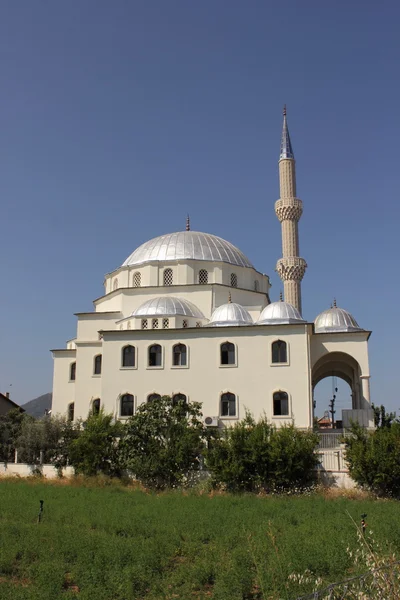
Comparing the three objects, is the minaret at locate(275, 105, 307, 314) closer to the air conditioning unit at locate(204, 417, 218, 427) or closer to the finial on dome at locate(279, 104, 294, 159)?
the finial on dome at locate(279, 104, 294, 159)

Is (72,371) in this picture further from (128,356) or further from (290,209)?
(290,209)

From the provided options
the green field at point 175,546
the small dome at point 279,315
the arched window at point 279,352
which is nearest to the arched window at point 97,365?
the small dome at point 279,315

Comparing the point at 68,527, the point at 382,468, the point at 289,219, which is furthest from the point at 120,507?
the point at 289,219

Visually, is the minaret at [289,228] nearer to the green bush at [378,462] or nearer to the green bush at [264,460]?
the green bush at [264,460]

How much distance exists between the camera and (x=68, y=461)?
19812 mm

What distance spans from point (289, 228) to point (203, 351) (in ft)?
36.9

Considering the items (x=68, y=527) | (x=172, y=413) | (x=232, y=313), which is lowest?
(x=68, y=527)

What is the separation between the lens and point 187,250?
90.9 ft

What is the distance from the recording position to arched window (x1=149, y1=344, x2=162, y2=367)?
2206 centimetres

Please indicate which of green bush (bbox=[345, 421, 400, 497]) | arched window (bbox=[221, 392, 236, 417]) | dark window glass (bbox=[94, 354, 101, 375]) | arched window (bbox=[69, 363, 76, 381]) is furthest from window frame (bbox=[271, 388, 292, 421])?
arched window (bbox=[69, 363, 76, 381])

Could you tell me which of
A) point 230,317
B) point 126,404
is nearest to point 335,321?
point 230,317

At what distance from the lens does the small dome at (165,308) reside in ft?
76.6

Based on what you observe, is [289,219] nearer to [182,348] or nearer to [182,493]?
[182,348]

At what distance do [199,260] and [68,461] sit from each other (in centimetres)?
1102
